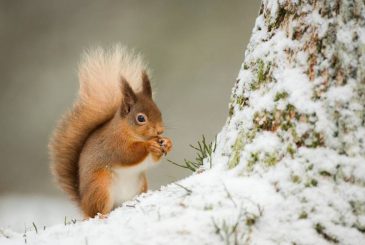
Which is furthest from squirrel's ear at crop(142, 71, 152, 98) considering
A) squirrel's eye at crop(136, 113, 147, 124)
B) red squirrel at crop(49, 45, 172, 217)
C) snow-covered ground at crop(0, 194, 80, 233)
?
snow-covered ground at crop(0, 194, 80, 233)

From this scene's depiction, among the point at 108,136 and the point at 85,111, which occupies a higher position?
the point at 85,111

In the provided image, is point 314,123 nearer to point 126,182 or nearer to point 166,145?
point 166,145

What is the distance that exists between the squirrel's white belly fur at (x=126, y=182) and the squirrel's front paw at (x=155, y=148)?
0.10ft

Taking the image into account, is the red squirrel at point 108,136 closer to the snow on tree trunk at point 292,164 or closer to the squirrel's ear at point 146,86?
the squirrel's ear at point 146,86

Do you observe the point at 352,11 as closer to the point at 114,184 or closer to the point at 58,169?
the point at 114,184

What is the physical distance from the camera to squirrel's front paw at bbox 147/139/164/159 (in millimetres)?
2205

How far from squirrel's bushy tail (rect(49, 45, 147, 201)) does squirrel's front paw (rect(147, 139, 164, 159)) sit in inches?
12.2

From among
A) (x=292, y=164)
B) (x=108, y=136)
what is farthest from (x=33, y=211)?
(x=292, y=164)

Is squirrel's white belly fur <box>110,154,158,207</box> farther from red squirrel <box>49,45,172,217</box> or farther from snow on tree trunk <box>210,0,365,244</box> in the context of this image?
snow on tree trunk <box>210,0,365,244</box>

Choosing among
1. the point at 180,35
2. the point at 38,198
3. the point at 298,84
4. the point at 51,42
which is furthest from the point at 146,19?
the point at 298,84

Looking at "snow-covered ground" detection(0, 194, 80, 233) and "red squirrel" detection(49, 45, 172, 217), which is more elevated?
"snow-covered ground" detection(0, 194, 80, 233)

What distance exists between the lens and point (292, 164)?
1.30m

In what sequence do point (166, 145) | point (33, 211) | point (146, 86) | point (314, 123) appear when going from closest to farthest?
point (314, 123) → point (166, 145) → point (146, 86) → point (33, 211)

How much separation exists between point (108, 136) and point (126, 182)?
0.21m
